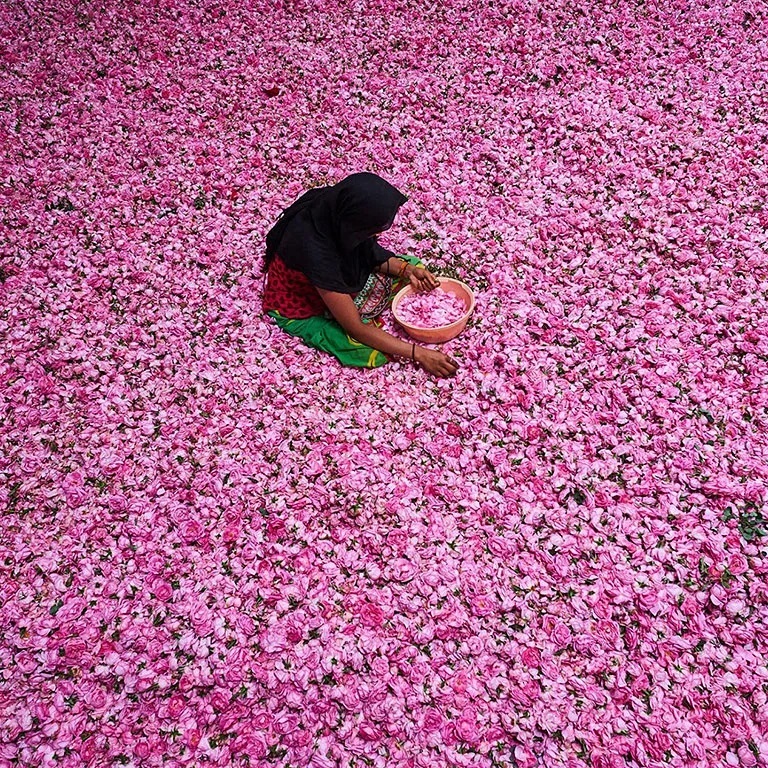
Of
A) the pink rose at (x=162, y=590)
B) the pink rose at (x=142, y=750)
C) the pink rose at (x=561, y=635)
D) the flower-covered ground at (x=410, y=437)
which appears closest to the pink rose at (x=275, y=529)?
the flower-covered ground at (x=410, y=437)

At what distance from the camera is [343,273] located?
308cm

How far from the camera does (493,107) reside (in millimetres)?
4949

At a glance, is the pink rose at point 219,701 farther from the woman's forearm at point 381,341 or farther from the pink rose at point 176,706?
the woman's forearm at point 381,341

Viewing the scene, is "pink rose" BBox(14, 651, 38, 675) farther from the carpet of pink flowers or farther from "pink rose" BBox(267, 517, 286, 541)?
the carpet of pink flowers

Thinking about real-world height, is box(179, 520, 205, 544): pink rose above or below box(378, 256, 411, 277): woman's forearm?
below

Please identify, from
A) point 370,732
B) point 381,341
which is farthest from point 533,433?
point 370,732

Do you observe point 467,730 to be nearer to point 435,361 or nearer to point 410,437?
point 410,437

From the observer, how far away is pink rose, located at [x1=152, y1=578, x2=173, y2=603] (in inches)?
101

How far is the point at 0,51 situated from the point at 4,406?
202 inches

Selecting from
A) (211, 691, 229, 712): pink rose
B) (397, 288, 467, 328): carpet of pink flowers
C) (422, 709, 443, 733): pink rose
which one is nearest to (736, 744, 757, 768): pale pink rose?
(422, 709, 443, 733): pink rose

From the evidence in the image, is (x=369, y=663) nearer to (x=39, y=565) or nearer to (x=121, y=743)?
(x=121, y=743)

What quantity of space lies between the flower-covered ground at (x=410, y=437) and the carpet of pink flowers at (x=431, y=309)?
0.15m

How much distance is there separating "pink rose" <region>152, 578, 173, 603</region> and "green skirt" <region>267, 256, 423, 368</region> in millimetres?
1509

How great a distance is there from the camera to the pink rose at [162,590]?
2.57 m
